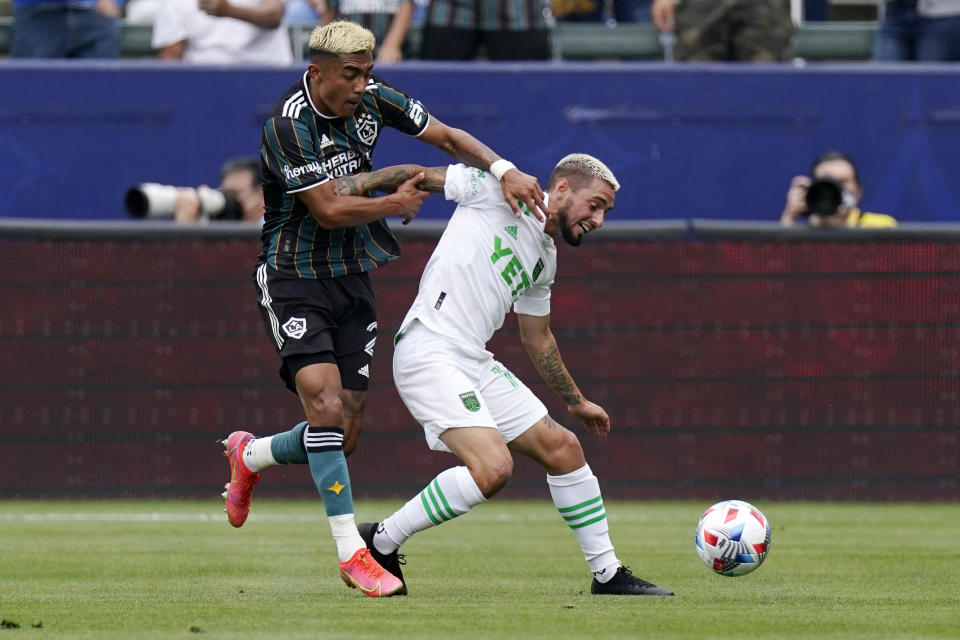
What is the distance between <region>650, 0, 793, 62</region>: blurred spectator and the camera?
43.0 feet

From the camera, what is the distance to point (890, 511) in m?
11.8

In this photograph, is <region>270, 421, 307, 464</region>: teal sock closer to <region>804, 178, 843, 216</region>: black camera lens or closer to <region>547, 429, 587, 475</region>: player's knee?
<region>547, 429, 587, 475</region>: player's knee

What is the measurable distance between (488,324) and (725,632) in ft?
6.37

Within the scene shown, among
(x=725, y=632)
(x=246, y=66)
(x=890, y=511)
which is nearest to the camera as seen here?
(x=725, y=632)

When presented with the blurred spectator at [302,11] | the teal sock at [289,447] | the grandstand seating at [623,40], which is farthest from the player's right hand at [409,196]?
the blurred spectator at [302,11]

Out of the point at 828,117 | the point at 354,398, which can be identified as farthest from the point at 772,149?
the point at 354,398

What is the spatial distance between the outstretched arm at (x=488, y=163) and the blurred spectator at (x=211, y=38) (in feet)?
18.7

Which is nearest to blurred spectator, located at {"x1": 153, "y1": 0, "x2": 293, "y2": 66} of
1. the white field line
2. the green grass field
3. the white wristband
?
the green grass field

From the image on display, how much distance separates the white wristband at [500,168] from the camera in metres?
7.17

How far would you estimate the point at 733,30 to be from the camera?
43.4ft

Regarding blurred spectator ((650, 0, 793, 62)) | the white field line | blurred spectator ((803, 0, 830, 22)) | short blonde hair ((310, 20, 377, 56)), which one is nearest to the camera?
short blonde hair ((310, 20, 377, 56))

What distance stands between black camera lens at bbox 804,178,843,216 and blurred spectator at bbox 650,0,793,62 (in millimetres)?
1710

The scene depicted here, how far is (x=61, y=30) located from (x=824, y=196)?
5.94 meters

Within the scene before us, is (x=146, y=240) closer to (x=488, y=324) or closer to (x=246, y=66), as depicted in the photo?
(x=246, y=66)
